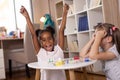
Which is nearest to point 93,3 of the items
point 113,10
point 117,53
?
point 113,10

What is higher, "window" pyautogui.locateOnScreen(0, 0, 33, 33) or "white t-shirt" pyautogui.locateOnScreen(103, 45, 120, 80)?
"window" pyautogui.locateOnScreen(0, 0, 33, 33)

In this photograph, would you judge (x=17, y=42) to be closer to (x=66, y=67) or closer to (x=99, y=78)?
(x=99, y=78)

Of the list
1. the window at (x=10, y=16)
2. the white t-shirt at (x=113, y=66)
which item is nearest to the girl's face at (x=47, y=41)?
the white t-shirt at (x=113, y=66)

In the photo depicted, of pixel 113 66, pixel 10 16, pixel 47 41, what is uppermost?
pixel 10 16

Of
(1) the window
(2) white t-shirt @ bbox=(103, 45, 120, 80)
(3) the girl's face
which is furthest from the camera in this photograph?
(1) the window

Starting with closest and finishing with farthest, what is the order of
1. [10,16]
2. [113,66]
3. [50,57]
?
1. [113,66]
2. [50,57]
3. [10,16]

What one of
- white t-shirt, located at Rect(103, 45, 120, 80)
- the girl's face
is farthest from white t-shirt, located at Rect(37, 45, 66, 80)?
white t-shirt, located at Rect(103, 45, 120, 80)

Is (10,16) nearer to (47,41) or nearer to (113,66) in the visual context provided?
(47,41)

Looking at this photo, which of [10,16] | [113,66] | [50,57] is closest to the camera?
[113,66]

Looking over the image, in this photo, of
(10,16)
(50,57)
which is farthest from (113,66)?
(10,16)

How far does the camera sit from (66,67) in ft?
3.84

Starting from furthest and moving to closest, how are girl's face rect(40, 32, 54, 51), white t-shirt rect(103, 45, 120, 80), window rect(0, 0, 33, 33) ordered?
1. window rect(0, 0, 33, 33)
2. girl's face rect(40, 32, 54, 51)
3. white t-shirt rect(103, 45, 120, 80)

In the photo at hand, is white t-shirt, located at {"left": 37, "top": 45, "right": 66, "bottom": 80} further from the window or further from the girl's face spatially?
the window

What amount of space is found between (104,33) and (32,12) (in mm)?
3576
